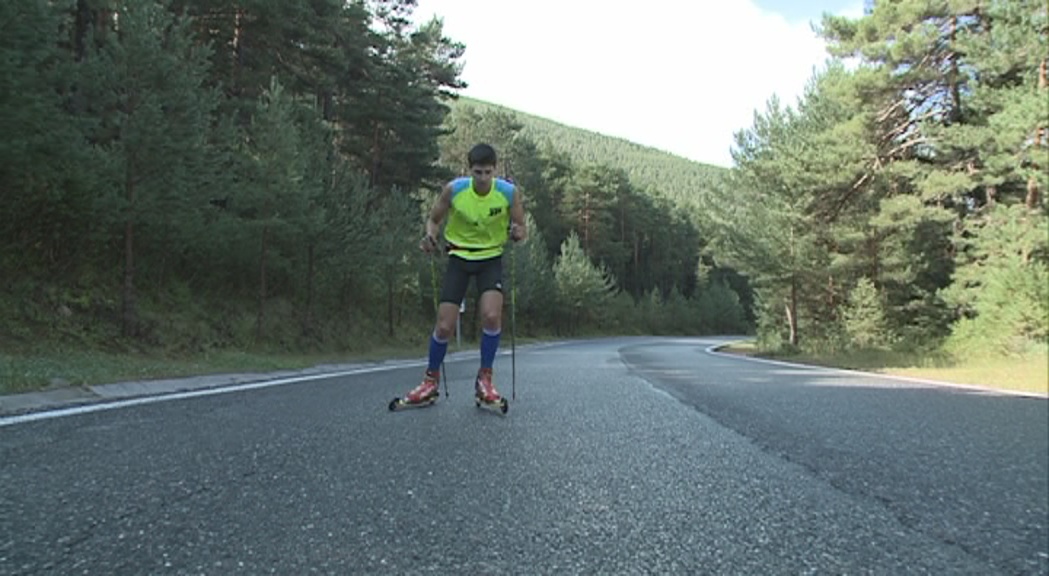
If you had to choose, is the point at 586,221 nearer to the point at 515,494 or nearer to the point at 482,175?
the point at 482,175

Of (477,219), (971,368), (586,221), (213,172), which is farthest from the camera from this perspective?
(586,221)

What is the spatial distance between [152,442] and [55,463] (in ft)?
1.93

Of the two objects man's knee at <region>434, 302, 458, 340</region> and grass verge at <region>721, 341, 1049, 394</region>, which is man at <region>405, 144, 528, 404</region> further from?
grass verge at <region>721, 341, 1049, 394</region>

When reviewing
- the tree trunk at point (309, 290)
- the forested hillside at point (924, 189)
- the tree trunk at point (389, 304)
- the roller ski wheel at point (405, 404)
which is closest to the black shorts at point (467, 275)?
the roller ski wheel at point (405, 404)

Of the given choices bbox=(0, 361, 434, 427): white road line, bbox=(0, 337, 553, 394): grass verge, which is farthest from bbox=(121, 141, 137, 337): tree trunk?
bbox=(0, 361, 434, 427): white road line

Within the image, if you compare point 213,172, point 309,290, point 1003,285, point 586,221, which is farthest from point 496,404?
point 586,221

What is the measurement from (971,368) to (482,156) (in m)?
11.5

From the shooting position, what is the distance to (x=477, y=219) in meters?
4.77

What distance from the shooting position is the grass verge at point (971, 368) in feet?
27.5

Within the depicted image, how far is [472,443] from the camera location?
11.5 feet

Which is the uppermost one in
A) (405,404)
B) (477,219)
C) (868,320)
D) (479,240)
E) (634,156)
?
(634,156)

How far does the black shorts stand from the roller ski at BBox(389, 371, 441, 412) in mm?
722

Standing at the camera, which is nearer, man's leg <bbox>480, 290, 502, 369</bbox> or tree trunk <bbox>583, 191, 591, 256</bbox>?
man's leg <bbox>480, 290, 502, 369</bbox>

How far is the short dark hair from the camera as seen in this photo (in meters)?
4.58
